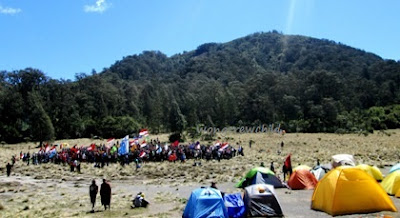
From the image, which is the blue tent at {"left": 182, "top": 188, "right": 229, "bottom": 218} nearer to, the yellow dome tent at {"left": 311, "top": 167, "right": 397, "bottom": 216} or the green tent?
the yellow dome tent at {"left": 311, "top": 167, "right": 397, "bottom": 216}

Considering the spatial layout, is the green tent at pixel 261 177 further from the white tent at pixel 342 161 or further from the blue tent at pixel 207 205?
the blue tent at pixel 207 205

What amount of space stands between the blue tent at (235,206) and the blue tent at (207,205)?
58cm

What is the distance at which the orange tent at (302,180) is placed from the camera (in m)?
20.2

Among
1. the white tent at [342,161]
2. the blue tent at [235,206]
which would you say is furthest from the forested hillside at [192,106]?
the blue tent at [235,206]

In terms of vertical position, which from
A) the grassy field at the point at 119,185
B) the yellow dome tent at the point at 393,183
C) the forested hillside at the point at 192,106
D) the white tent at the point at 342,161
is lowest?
the grassy field at the point at 119,185

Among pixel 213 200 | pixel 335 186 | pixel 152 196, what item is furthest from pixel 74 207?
pixel 335 186

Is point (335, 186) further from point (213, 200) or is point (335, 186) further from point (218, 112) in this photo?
point (218, 112)

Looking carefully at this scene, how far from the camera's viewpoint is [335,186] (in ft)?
44.9

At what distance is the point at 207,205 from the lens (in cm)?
1294

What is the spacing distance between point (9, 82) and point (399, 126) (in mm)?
90307

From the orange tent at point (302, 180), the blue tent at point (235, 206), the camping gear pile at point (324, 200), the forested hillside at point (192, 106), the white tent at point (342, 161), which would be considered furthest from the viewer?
the forested hillside at point (192, 106)

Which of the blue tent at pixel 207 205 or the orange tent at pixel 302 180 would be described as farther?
the orange tent at pixel 302 180

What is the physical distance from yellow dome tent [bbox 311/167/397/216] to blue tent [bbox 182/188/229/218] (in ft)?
13.3

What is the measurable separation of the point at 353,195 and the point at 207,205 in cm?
542
